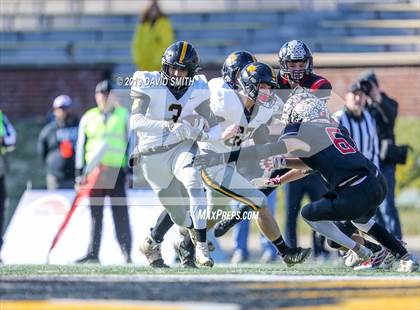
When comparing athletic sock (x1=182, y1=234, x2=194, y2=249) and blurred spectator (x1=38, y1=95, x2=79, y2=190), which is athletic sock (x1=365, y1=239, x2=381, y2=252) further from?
blurred spectator (x1=38, y1=95, x2=79, y2=190)

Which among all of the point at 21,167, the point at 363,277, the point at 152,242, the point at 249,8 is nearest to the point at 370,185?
the point at 363,277

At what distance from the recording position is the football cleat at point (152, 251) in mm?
8945

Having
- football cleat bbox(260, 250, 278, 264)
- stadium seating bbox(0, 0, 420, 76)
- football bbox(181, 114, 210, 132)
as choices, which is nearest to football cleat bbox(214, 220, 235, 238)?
football bbox(181, 114, 210, 132)

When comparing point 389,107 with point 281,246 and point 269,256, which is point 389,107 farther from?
point 281,246

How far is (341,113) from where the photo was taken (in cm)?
1082

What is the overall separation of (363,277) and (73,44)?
12688 millimetres

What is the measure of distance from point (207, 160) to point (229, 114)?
413 millimetres

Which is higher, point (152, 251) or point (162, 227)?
point (162, 227)

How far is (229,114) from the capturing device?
8812 millimetres

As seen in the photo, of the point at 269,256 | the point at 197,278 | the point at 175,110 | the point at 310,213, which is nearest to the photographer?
the point at 197,278

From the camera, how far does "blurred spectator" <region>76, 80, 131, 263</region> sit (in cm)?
1136

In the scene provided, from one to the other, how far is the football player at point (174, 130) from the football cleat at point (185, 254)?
0.59 ft

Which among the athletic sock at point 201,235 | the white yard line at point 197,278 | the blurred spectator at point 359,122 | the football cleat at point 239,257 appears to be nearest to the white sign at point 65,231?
the football cleat at point 239,257

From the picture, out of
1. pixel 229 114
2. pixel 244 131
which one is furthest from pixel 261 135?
pixel 229 114
